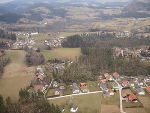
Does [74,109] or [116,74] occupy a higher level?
[116,74]

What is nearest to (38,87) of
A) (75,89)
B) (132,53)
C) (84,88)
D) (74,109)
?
(75,89)

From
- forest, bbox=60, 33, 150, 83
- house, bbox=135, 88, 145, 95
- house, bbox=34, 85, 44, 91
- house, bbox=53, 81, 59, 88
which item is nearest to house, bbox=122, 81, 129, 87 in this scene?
house, bbox=135, 88, 145, 95

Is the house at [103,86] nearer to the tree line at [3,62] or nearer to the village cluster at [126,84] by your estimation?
the village cluster at [126,84]

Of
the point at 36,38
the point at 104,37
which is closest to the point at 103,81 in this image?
the point at 104,37

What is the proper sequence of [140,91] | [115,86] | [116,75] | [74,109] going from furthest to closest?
[116,75], [115,86], [140,91], [74,109]

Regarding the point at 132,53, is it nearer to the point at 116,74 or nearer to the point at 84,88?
the point at 116,74

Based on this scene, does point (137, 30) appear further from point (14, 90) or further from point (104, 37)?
point (14, 90)
